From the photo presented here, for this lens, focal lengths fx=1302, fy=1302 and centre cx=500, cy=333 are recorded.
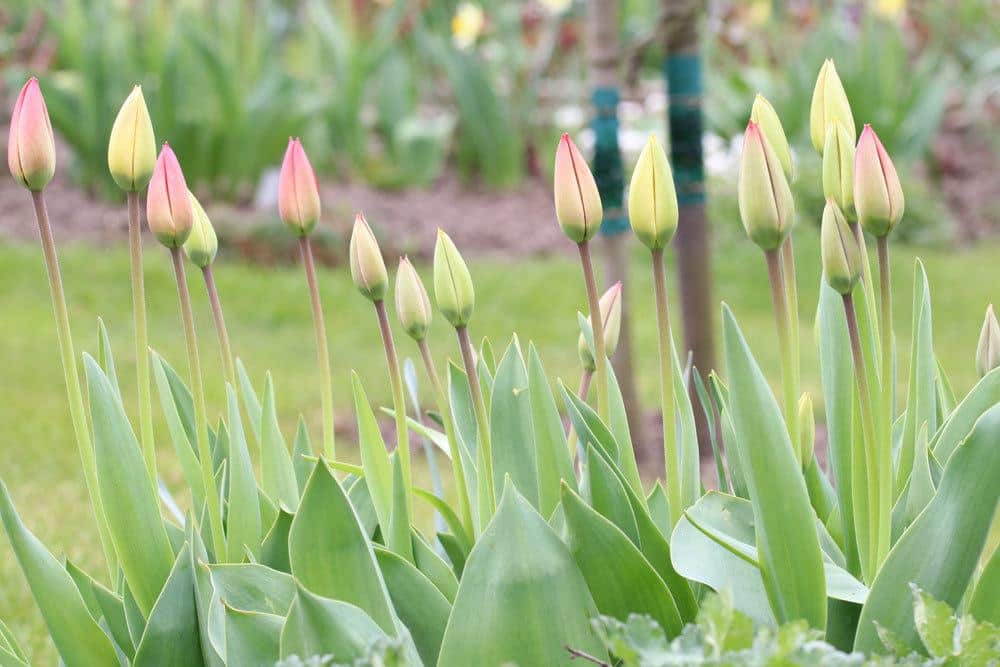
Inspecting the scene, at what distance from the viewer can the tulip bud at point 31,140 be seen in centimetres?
129

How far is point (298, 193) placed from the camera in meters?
1.38

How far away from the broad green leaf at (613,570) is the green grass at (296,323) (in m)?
2.30

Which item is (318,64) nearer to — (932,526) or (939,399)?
(939,399)

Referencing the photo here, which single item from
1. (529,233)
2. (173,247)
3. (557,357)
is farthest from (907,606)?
(529,233)

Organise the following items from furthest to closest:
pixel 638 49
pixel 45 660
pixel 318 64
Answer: pixel 318 64 → pixel 638 49 → pixel 45 660

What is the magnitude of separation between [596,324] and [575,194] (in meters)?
0.16

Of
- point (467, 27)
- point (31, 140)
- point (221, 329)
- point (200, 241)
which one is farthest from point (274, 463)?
point (467, 27)

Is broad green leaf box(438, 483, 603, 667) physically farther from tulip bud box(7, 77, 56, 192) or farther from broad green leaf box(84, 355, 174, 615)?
tulip bud box(7, 77, 56, 192)

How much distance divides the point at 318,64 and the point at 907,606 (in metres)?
6.84

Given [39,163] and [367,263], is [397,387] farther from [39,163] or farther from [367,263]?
[39,163]

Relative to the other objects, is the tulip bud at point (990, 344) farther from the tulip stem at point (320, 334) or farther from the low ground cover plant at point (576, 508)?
the tulip stem at point (320, 334)

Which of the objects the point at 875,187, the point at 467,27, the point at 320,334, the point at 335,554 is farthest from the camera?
the point at 467,27

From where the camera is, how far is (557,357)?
469cm

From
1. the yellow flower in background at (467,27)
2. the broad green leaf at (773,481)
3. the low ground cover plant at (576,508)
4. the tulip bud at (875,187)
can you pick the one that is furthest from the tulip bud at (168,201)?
the yellow flower in background at (467,27)
